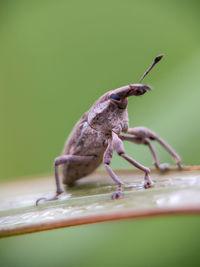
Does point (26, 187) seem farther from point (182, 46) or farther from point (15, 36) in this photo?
point (182, 46)

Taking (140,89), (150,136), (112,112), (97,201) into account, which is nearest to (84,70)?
(112,112)

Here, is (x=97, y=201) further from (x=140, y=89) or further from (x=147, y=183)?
(x=140, y=89)

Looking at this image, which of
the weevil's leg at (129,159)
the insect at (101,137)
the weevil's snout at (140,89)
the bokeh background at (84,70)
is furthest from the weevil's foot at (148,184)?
the weevil's snout at (140,89)

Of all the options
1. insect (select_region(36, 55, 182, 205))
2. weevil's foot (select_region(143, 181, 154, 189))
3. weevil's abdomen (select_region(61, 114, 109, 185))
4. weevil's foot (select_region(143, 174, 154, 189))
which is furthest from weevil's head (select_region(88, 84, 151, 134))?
weevil's foot (select_region(143, 181, 154, 189))

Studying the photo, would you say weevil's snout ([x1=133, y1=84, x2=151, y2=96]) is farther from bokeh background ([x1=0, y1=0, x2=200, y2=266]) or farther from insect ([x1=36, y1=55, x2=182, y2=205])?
bokeh background ([x1=0, y1=0, x2=200, y2=266])

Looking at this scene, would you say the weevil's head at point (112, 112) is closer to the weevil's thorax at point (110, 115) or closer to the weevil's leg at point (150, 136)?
the weevil's thorax at point (110, 115)

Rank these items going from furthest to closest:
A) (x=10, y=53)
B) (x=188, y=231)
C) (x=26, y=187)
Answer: (x=10, y=53), (x=26, y=187), (x=188, y=231)

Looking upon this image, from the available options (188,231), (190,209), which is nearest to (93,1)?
(188,231)
